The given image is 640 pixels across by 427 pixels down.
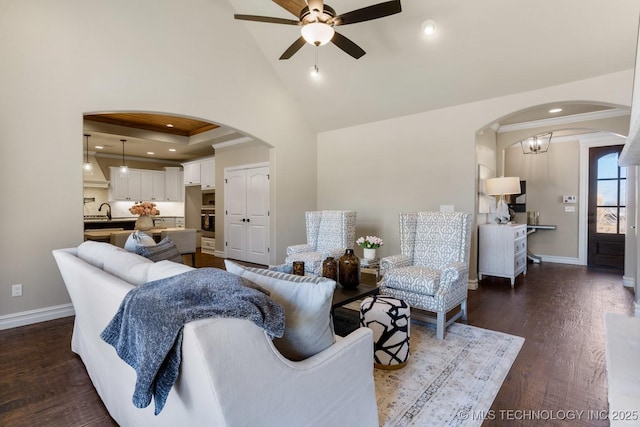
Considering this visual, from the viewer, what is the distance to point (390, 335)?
2.28 meters

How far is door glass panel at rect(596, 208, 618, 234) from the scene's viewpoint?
5.85 meters

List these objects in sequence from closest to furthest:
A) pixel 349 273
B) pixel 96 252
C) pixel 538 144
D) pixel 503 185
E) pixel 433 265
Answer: pixel 96 252 → pixel 349 273 → pixel 433 265 → pixel 503 185 → pixel 538 144

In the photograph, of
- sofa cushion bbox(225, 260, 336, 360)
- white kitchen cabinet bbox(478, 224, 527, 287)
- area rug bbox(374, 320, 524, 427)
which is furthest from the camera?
white kitchen cabinet bbox(478, 224, 527, 287)

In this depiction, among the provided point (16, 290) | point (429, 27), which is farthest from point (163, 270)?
point (429, 27)

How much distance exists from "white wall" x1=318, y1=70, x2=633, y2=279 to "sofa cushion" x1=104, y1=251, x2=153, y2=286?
159 inches

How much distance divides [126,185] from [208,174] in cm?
234

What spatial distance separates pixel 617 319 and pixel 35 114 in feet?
15.5

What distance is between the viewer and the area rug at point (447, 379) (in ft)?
5.91

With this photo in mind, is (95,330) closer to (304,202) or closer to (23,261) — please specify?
(23,261)

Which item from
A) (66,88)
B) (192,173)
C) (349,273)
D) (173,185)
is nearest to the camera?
(349,273)

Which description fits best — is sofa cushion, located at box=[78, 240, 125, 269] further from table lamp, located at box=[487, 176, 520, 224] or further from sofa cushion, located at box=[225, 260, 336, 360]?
table lamp, located at box=[487, 176, 520, 224]

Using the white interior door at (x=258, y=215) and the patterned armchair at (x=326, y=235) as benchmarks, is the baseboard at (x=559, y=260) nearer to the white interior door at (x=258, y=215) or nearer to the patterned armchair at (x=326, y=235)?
the patterned armchair at (x=326, y=235)

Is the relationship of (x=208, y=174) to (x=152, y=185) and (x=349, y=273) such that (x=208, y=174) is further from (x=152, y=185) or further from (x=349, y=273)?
(x=349, y=273)

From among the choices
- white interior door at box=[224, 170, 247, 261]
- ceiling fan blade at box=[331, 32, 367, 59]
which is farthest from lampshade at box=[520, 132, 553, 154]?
white interior door at box=[224, 170, 247, 261]
